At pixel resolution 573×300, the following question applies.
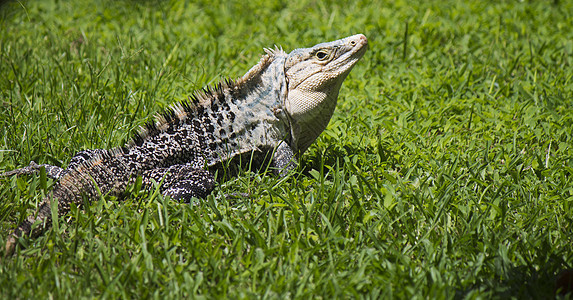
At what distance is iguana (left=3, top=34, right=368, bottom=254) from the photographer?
3.90 meters

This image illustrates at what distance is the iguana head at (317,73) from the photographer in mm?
4090

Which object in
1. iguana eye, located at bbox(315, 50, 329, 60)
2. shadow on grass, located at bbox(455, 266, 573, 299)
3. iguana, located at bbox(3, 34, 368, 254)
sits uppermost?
iguana eye, located at bbox(315, 50, 329, 60)

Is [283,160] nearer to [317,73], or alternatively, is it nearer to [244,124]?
[244,124]

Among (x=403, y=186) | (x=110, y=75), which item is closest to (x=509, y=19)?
(x=403, y=186)

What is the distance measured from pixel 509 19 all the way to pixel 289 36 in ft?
9.78

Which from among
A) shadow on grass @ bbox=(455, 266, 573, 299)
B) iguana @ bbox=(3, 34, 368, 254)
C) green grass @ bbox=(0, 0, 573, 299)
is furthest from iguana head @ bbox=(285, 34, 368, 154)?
shadow on grass @ bbox=(455, 266, 573, 299)

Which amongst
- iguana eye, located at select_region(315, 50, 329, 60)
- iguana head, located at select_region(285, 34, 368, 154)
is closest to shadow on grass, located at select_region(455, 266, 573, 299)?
iguana head, located at select_region(285, 34, 368, 154)

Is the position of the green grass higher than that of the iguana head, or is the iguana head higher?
the iguana head

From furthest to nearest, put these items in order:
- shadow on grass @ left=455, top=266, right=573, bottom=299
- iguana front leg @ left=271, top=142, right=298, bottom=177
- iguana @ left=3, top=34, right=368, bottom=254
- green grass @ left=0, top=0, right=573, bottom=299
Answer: iguana front leg @ left=271, top=142, right=298, bottom=177, iguana @ left=3, top=34, right=368, bottom=254, green grass @ left=0, top=0, right=573, bottom=299, shadow on grass @ left=455, top=266, right=573, bottom=299

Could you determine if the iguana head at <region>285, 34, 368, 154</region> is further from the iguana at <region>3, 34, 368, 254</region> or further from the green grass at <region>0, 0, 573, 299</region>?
the green grass at <region>0, 0, 573, 299</region>

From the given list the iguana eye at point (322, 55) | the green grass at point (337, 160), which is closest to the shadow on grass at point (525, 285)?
the green grass at point (337, 160)

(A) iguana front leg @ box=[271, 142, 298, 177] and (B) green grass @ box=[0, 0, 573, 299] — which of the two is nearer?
(B) green grass @ box=[0, 0, 573, 299]

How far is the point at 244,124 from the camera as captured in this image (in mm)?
4148

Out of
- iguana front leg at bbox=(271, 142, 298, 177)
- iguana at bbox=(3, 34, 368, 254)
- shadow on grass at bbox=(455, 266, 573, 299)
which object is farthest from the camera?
iguana front leg at bbox=(271, 142, 298, 177)
